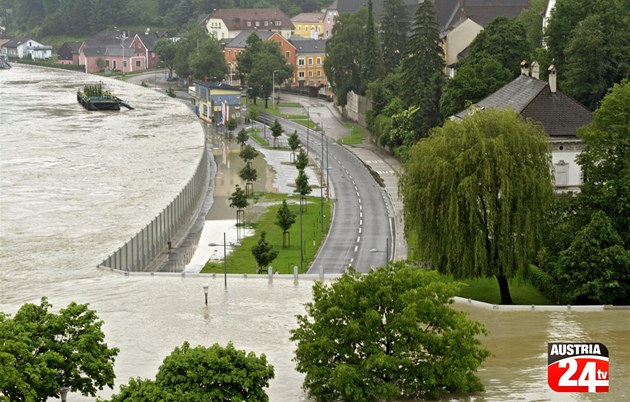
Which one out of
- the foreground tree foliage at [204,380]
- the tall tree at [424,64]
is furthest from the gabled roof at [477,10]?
the foreground tree foliage at [204,380]

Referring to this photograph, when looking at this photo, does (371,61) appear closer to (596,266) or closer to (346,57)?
(346,57)

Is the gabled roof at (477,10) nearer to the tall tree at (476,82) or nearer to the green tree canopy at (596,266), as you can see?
the tall tree at (476,82)

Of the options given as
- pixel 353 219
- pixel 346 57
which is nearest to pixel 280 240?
pixel 353 219

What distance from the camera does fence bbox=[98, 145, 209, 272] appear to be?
6544cm

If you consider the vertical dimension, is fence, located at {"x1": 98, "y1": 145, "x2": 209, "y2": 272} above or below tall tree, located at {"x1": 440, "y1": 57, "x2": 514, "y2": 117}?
below

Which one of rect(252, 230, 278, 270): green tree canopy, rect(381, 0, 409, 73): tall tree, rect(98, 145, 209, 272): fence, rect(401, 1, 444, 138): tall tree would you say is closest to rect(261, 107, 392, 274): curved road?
rect(252, 230, 278, 270): green tree canopy

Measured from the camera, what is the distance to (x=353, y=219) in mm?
83375

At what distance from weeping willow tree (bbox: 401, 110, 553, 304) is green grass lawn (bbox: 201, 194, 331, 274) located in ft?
42.7

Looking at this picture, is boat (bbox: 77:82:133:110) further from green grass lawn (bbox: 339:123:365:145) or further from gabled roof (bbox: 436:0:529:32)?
gabled roof (bbox: 436:0:529:32)

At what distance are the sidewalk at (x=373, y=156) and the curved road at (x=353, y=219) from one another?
0.65 metres

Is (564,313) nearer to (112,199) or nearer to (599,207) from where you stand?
(599,207)

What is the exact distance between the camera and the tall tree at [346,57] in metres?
145

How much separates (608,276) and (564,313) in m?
2.58

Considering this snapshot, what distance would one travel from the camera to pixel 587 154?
58.1m
